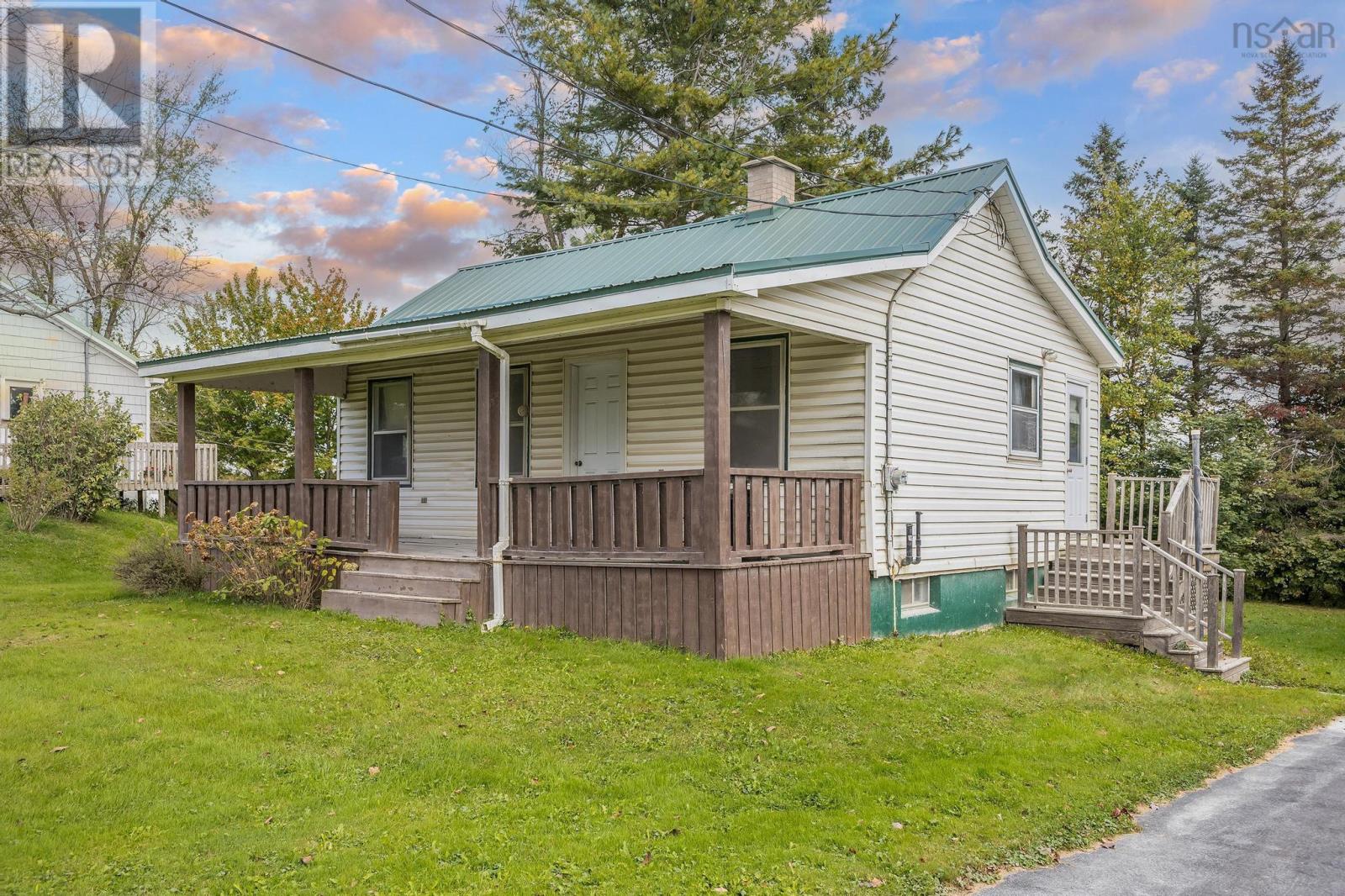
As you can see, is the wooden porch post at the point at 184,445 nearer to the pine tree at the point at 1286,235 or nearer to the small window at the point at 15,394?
the small window at the point at 15,394

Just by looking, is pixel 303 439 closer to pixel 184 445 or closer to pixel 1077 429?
pixel 184 445

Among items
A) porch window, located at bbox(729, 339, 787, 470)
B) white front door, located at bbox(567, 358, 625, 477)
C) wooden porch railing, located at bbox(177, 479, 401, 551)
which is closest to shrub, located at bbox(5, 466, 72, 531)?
wooden porch railing, located at bbox(177, 479, 401, 551)

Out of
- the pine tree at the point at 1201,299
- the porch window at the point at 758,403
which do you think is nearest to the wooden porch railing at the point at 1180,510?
the porch window at the point at 758,403

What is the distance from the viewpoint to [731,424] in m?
10.8

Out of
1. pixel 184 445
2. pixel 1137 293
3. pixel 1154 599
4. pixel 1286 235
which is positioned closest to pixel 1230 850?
pixel 1154 599

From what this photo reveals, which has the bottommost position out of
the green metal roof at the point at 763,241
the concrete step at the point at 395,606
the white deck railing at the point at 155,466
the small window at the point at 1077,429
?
the concrete step at the point at 395,606

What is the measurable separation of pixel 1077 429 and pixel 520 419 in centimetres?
798

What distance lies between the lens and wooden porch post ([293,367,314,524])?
38.8 feet

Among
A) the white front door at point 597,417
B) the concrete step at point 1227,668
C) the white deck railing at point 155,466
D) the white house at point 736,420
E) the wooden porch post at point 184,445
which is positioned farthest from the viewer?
the white deck railing at point 155,466

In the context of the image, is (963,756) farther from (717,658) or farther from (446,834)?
(446,834)

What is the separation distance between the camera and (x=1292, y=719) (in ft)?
27.9

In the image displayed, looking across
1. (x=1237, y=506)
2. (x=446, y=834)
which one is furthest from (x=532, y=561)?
(x=1237, y=506)

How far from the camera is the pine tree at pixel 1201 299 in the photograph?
28.0 metres

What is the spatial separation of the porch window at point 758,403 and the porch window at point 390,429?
214 inches
